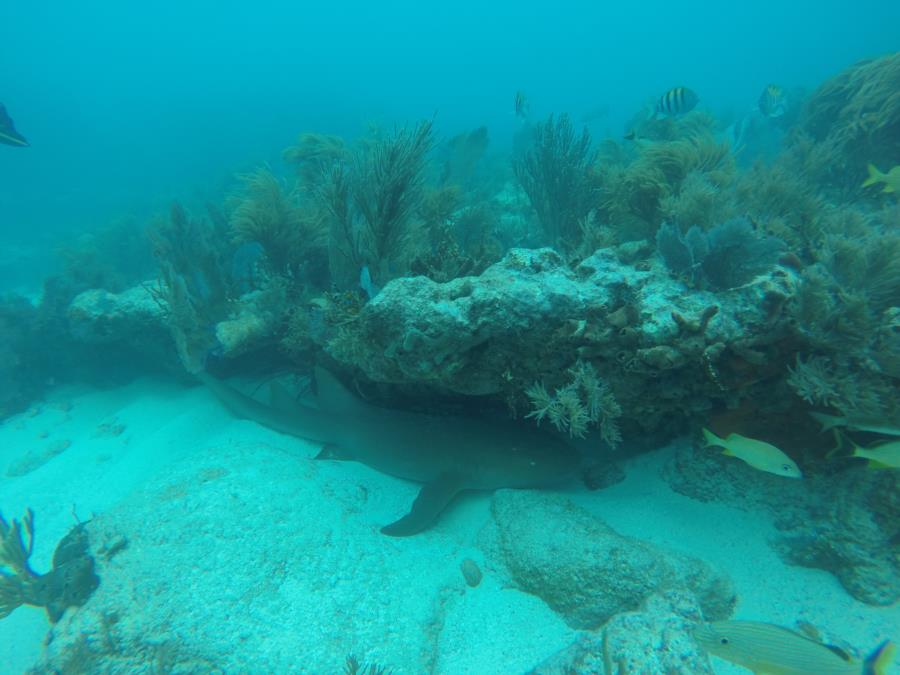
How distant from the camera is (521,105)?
11211 mm

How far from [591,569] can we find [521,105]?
11.7 metres

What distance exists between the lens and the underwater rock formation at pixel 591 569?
118 inches

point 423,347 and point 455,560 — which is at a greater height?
point 423,347

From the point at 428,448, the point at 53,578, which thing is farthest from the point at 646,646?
the point at 53,578

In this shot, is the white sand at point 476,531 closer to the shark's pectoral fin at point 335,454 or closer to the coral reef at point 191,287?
the shark's pectoral fin at point 335,454

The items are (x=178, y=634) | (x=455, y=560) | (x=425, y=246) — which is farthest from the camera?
(x=425, y=246)

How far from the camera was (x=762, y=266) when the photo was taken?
128 inches

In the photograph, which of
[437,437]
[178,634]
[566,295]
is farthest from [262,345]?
[566,295]

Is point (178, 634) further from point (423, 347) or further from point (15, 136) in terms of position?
point (15, 136)

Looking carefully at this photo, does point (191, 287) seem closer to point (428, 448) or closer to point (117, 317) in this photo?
point (117, 317)

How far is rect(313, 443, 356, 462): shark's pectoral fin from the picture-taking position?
5.01 meters

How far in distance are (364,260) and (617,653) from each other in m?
4.52

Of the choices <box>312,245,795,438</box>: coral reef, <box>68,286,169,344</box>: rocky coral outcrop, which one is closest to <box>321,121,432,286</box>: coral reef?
<box>312,245,795,438</box>: coral reef

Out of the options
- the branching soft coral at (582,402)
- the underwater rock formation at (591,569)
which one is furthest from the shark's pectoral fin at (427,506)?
the branching soft coral at (582,402)
